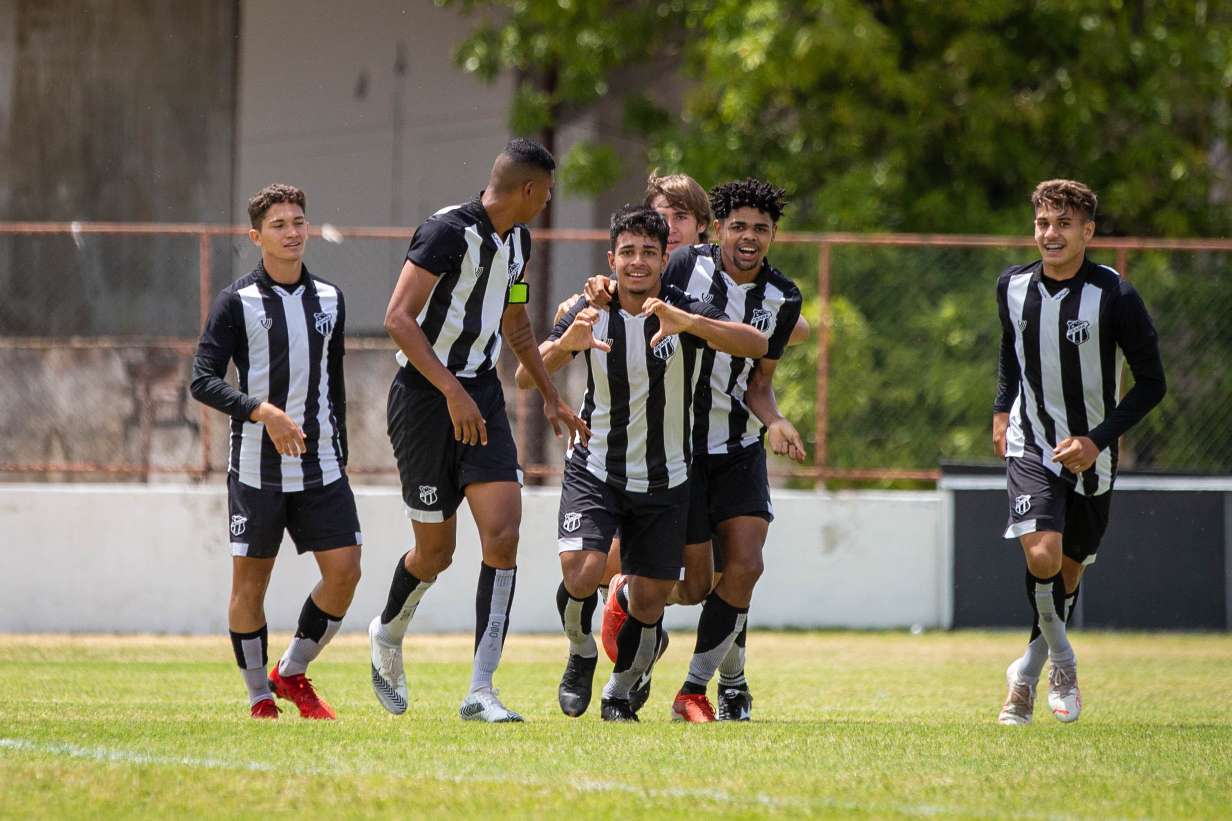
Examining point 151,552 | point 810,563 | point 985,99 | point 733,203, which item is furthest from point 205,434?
point 985,99

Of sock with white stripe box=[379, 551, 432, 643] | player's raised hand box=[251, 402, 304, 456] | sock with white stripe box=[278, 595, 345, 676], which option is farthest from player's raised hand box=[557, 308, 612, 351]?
sock with white stripe box=[278, 595, 345, 676]

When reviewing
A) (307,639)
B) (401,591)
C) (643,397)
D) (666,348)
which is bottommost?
(307,639)

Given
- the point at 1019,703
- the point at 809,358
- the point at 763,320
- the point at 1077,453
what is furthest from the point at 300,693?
the point at 809,358

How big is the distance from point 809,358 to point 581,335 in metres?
7.39

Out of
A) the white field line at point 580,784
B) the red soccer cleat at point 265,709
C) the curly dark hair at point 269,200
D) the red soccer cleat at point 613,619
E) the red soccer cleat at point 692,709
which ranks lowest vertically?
the red soccer cleat at point 265,709

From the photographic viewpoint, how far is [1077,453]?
7.18 metres

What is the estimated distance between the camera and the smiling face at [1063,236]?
7.41 m

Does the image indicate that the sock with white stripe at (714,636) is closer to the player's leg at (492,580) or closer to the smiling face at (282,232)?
the player's leg at (492,580)

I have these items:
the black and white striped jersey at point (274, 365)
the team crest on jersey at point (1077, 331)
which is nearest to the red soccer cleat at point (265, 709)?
the black and white striped jersey at point (274, 365)

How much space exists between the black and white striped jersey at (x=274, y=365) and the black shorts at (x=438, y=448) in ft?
1.51

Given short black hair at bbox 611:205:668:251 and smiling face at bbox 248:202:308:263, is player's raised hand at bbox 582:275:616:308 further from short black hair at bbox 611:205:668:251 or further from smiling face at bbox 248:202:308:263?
smiling face at bbox 248:202:308:263

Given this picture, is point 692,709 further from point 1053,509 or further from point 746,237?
point 746,237

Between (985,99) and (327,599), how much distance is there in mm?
10989

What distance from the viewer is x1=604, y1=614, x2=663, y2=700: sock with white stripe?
7.04m
